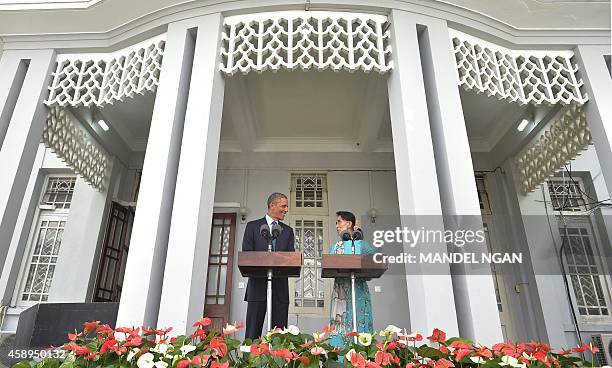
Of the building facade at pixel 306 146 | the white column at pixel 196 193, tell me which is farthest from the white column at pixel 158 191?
the white column at pixel 196 193

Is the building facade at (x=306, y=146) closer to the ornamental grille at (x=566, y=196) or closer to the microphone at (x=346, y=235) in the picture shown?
the ornamental grille at (x=566, y=196)

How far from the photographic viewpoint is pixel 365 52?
3.35 m

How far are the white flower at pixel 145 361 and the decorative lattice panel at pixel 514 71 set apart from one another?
2.99 meters

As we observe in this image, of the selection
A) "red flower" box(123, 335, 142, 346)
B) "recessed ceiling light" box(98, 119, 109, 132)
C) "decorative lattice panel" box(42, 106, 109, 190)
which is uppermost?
"recessed ceiling light" box(98, 119, 109, 132)

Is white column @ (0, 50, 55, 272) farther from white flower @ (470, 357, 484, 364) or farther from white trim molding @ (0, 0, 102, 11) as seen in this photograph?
white flower @ (470, 357, 484, 364)

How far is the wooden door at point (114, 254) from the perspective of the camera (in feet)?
20.0

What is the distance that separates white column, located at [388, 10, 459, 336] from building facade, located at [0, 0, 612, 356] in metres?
0.02

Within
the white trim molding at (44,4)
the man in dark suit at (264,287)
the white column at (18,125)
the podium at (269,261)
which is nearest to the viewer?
the podium at (269,261)

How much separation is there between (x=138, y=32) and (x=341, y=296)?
2.92 metres

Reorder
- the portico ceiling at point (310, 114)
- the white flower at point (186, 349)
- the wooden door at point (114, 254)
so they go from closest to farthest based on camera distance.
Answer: the white flower at point (186, 349)
the portico ceiling at point (310, 114)
the wooden door at point (114, 254)

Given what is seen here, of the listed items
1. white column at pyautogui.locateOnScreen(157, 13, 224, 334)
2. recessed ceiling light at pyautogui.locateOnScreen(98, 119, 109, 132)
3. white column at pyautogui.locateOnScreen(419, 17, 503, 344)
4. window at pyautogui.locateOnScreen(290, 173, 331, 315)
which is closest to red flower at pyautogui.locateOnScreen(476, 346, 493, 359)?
white column at pyautogui.locateOnScreen(419, 17, 503, 344)

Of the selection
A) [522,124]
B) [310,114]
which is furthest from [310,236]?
[522,124]

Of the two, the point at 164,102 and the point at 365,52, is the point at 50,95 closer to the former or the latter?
the point at 164,102

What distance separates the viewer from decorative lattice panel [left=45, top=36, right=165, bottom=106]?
3574 mm
